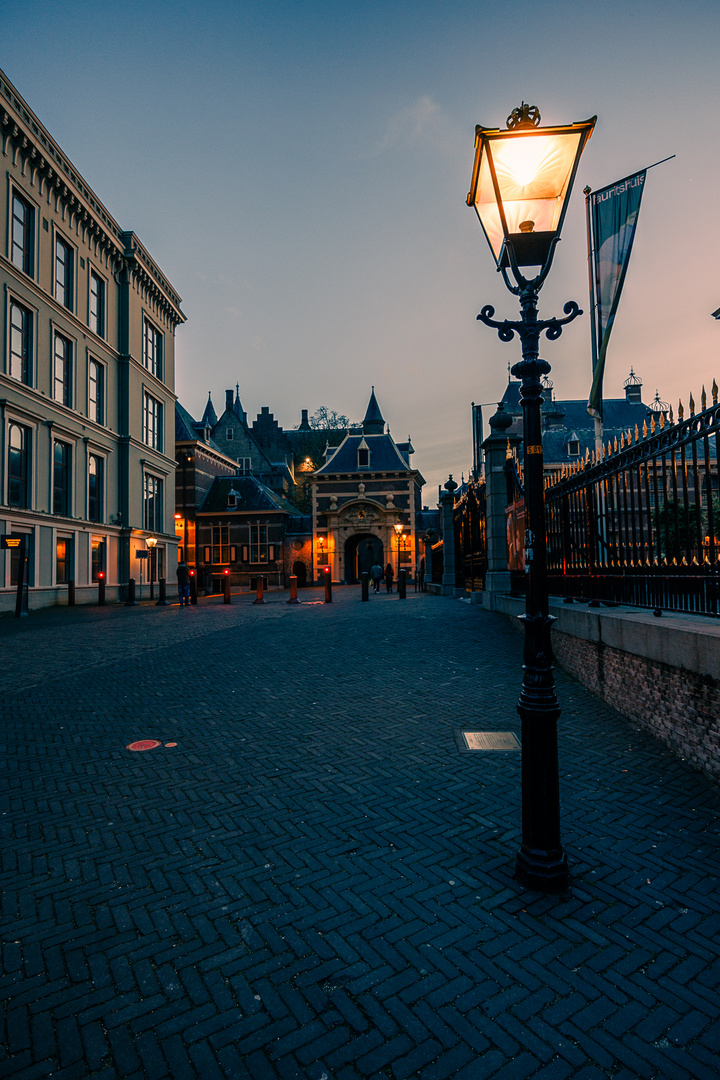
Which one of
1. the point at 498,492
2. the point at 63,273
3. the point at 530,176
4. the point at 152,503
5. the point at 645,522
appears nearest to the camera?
the point at 530,176

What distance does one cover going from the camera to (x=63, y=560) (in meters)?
25.6

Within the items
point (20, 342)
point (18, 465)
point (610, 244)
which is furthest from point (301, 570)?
point (610, 244)

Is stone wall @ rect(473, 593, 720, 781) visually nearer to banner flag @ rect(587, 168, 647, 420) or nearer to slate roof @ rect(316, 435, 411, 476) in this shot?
banner flag @ rect(587, 168, 647, 420)

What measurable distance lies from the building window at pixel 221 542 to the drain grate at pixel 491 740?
47.4 meters

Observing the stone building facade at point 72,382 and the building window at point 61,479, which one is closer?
the stone building facade at point 72,382

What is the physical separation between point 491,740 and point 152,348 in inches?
1417

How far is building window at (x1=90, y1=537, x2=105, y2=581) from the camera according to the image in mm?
27884

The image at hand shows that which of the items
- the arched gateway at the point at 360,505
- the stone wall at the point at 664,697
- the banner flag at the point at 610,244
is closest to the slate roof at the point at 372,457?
the arched gateway at the point at 360,505

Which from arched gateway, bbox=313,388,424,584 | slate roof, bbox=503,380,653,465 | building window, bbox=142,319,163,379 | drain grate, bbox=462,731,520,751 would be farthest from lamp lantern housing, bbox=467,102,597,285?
arched gateway, bbox=313,388,424,584

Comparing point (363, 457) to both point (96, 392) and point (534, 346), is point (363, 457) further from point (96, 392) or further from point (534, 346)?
point (534, 346)

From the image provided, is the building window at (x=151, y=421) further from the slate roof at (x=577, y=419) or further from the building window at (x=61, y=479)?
the slate roof at (x=577, y=419)

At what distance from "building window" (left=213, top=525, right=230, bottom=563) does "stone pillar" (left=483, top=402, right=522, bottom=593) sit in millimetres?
39980

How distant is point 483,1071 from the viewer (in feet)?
6.02

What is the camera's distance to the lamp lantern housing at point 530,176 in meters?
2.93
